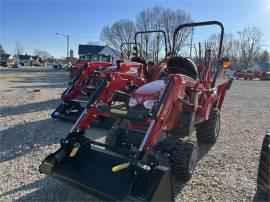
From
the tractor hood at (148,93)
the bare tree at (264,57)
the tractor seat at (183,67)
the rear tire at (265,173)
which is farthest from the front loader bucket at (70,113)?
the bare tree at (264,57)

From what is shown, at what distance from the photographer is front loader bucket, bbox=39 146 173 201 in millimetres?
2756

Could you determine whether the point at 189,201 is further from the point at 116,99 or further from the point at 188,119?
the point at 116,99

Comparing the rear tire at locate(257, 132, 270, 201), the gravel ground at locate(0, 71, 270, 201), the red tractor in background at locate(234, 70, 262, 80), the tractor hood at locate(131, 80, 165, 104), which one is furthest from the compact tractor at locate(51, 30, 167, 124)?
the red tractor in background at locate(234, 70, 262, 80)

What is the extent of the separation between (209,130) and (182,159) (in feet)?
6.58

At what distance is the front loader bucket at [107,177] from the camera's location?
2.76 m

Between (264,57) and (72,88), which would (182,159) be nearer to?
(72,88)

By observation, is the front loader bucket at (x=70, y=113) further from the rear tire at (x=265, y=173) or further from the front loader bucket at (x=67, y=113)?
the rear tire at (x=265, y=173)

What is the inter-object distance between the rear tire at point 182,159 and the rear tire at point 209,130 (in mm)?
1742

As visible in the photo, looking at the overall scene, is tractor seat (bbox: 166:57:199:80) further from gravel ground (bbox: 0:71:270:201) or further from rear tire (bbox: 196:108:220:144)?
gravel ground (bbox: 0:71:270:201)

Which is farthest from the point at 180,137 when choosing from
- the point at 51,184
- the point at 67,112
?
the point at 67,112

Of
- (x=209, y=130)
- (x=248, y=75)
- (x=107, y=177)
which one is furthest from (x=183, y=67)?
(x=248, y=75)

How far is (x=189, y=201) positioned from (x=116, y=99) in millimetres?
3349

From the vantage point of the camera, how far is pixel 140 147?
2996 millimetres

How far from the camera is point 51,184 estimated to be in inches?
143
